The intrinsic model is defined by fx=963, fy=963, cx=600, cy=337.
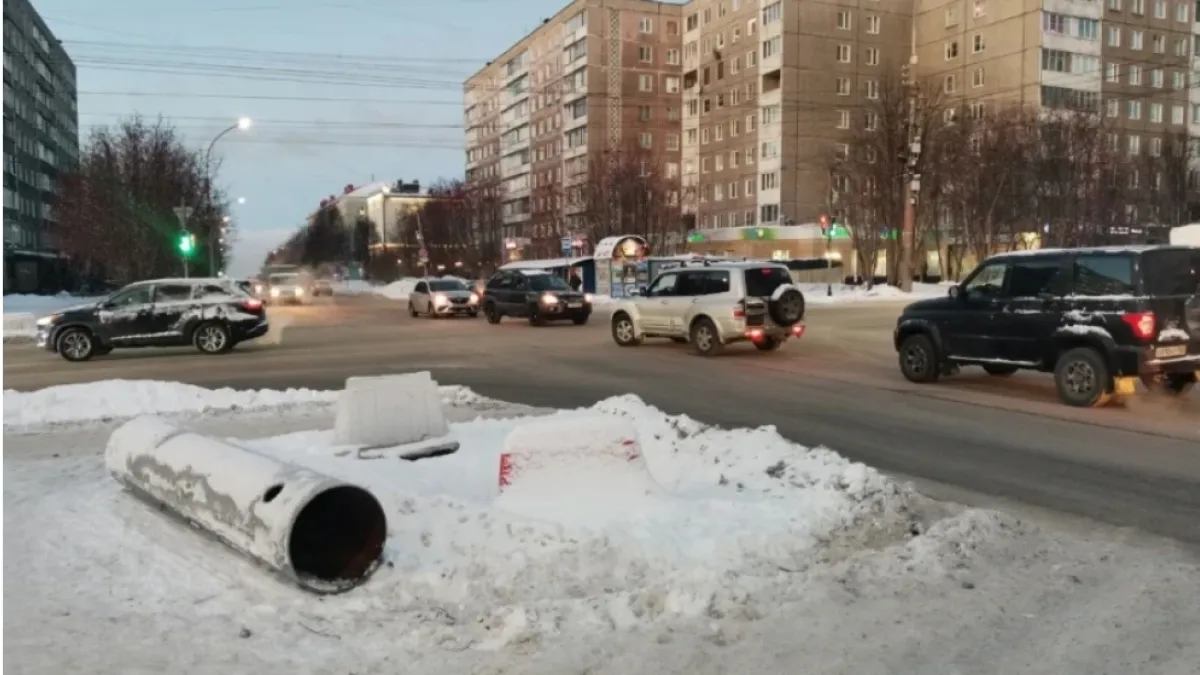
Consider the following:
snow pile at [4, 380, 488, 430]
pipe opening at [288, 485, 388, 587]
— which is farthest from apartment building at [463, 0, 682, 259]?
pipe opening at [288, 485, 388, 587]

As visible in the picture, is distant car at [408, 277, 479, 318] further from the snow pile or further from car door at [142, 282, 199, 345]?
the snow pile

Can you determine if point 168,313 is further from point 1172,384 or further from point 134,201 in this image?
point 134,201

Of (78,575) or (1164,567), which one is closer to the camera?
(78,575)

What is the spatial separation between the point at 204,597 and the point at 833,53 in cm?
8171

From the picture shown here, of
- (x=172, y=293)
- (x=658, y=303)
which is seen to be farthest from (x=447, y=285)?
(x=658, y=303)

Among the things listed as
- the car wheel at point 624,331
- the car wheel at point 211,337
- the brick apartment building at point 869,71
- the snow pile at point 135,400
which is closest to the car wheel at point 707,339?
the car wheel at point 624,331

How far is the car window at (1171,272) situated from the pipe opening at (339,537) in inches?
399

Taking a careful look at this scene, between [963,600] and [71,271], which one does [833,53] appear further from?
[963,600]

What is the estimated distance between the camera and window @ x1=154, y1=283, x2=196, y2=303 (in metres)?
21.2

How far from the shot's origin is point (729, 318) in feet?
62.6

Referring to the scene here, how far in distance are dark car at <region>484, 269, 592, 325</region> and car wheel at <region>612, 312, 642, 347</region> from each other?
7.90 meters

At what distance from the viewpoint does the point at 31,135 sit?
330ft

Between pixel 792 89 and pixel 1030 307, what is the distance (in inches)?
2729

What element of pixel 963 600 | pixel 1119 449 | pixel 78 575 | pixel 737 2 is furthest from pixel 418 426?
pixel 737 2
